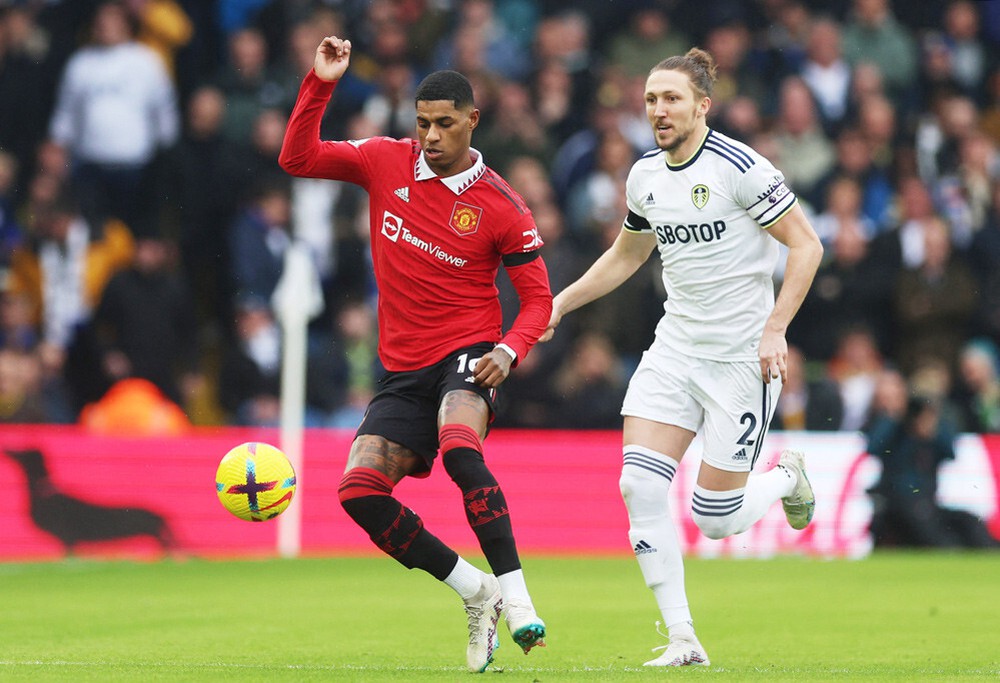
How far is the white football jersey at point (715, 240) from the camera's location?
26.5 feet

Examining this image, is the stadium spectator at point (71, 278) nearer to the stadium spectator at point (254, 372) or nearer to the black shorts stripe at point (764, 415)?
the stadium spectator at point (254, 372)

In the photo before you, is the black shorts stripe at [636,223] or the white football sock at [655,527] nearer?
the white football sock at [655,527]

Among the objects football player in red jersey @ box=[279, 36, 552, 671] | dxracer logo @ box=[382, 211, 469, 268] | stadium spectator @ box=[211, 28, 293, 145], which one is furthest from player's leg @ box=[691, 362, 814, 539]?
stadium spectator @ box=[211, 28, 293, 145]

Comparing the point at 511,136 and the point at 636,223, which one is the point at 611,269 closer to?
the point at 636,223

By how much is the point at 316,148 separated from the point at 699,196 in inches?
71.9

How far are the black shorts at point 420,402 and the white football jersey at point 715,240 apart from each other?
3.28 ft

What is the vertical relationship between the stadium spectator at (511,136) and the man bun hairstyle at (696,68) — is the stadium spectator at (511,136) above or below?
above

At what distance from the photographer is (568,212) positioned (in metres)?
16.7

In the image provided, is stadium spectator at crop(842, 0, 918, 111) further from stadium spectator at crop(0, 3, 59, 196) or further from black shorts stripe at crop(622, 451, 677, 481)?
black shorts stripe at crop(622, 451, 677, 481)

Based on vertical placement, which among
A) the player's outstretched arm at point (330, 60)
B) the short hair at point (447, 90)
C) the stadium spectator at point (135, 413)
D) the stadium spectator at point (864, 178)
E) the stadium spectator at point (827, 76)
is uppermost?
the stadium spectator at point (827, 76)

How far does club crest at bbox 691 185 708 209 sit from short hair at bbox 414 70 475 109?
1.14 metres

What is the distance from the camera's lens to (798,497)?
29.3ft

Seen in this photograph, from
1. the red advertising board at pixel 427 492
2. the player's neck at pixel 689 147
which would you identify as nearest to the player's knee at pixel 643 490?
the player's neck at pixel 689 147

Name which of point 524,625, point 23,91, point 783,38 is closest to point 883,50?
point 783,38
